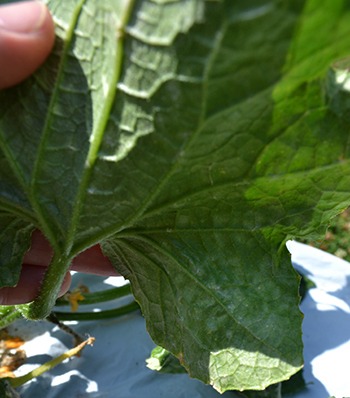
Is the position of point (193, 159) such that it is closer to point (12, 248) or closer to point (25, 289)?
point (12, 248)

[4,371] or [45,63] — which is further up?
[45,63]

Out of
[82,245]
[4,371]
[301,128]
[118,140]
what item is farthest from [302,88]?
[4,371]

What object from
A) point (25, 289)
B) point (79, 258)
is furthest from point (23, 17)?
point (79, 258)

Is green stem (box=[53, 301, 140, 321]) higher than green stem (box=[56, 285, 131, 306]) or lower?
lower

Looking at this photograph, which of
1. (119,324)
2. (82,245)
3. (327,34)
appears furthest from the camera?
(119,324)

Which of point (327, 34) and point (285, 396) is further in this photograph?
point (285, 396)

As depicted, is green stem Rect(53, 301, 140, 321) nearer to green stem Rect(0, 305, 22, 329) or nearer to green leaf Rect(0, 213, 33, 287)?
green stem Rect(0, 305, 22, 329)

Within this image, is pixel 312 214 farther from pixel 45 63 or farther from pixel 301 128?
pixel 45 63

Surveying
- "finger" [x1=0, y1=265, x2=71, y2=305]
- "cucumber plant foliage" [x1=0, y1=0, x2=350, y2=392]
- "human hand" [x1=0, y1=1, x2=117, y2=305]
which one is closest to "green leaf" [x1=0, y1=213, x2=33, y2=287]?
"cucumber plant foliage" [x1=0, y1=0, x2=350, y2=392]
